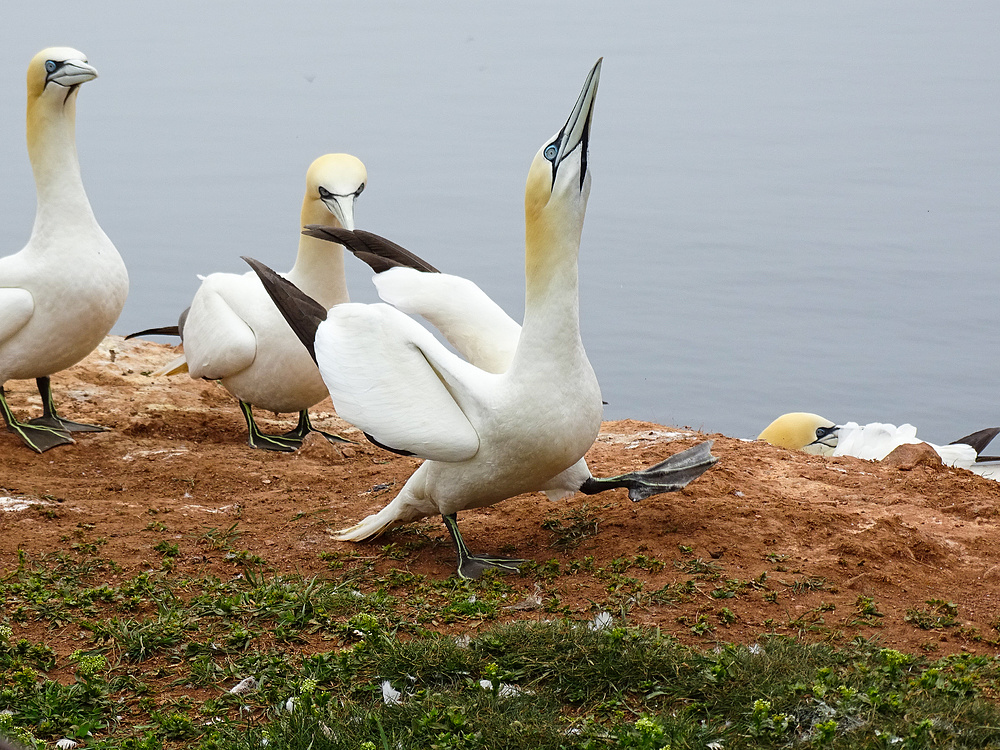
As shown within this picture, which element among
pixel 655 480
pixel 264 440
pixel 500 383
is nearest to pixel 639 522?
pixel 655 480

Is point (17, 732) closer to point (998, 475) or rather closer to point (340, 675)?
point (340, 675)

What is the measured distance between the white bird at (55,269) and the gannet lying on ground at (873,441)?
4.68 m

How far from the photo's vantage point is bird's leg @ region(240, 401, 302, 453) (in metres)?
7.04

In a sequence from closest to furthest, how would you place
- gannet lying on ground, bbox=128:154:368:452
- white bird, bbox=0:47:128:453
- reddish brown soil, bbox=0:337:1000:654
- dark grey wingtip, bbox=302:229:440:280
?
reddish brown soil, bbox=0:337:1000:654
dark grey wingtip, bbox=302:229:440:280
white bird, bbox=0:47:128:453
gannet lying on ground, bbox=128:154:368:452

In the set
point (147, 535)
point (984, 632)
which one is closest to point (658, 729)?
point (984, 632)

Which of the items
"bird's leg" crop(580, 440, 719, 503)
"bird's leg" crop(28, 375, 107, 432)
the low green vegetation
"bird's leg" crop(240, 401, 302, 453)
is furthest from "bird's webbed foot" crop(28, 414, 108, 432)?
"bird's leg" crop(580, 440, 719, 503)

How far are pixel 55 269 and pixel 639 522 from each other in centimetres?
381

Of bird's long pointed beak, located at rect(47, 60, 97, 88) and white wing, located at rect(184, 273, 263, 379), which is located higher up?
bird's long pointed beak, located at rect(47, 60, 97, 88)

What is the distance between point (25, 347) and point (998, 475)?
6.73 m

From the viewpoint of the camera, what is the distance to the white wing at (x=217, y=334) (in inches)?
261

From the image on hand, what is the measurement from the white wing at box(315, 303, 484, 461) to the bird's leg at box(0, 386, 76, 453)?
2910 millimetres

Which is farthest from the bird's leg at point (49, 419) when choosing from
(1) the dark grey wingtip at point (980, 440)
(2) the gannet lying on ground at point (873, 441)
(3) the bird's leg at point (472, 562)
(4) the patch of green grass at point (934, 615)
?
(1) the dark grey wingtip at point (980, 440)

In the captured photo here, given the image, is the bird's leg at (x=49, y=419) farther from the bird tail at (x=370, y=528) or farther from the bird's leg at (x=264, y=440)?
the bird tail at (x=370, y=528)

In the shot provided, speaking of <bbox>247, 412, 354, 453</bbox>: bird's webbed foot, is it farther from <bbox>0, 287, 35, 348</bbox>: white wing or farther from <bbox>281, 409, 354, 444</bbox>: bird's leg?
<bbox>0, 287, 35, 348</bbox>: white wing
